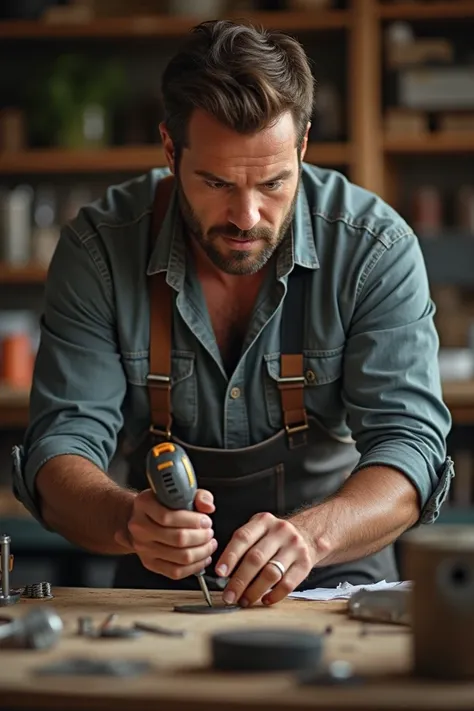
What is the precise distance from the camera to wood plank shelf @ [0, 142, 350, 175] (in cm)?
402

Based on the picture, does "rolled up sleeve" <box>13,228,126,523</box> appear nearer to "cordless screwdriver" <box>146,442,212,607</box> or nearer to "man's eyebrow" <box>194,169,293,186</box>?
"man's eyebrow" <box>194,169,293,186</box>

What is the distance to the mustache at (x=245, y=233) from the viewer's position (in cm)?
188

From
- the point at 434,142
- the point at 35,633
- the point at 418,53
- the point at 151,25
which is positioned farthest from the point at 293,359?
the point at 151,25

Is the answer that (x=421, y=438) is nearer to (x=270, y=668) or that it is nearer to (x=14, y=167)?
(x=270, y=668)

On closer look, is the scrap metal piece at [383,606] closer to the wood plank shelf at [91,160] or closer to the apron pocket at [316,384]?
the apron pocket at [316,384]

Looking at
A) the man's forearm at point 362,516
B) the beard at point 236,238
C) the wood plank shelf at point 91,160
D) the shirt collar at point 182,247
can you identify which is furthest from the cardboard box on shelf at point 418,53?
the man's forearm at point 362,516

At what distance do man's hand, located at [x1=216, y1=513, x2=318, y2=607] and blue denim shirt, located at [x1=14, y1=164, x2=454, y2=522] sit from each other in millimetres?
394

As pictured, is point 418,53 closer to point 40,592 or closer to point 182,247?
point 182,247

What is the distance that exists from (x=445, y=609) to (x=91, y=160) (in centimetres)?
316

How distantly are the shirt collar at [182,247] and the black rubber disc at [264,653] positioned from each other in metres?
0.99

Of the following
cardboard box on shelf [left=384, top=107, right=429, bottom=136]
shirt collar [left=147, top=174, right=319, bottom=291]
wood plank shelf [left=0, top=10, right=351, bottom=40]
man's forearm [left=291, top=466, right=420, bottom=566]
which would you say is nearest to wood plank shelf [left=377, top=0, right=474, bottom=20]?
wood plank shelf [left=0, top=10, right=351, bottom=40]

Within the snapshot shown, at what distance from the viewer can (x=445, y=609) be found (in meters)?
1.11

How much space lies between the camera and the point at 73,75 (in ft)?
13.5

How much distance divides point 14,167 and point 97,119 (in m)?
0.33
